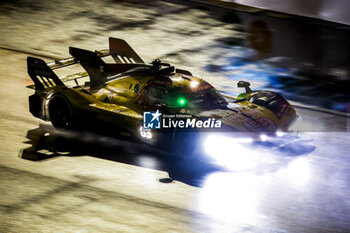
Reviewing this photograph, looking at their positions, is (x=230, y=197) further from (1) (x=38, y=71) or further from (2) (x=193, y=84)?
(1) (x=38, y=71)

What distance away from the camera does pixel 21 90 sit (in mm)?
10867

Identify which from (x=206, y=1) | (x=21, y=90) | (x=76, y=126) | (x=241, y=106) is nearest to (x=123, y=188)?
(x=76, y=126)

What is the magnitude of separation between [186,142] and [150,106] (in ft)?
2.78

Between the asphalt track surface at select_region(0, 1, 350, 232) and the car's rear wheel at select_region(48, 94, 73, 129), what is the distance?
188 mm

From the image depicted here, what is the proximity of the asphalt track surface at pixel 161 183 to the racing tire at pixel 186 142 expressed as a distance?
17cm

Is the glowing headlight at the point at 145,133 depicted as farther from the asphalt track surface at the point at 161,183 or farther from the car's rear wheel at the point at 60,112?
the car's rear wheel at the point at 60,112

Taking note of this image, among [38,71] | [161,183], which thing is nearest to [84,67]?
[38,71]

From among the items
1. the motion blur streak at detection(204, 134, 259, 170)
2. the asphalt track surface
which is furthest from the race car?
the asphalt track surface

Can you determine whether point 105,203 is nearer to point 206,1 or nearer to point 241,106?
point 241,106

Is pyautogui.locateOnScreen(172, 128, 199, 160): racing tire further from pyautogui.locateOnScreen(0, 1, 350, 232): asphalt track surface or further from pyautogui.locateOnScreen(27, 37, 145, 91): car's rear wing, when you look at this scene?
pyautogui.locateOnScreen(27, 37, 145, 91): car's rear wing

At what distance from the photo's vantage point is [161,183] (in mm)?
7445

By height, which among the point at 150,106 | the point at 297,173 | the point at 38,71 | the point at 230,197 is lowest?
the point at 230,197

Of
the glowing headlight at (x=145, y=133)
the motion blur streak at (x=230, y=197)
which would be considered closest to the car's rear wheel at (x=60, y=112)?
the glowing headlight at (x=145, y=133)

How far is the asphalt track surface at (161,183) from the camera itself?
646 centimetres
